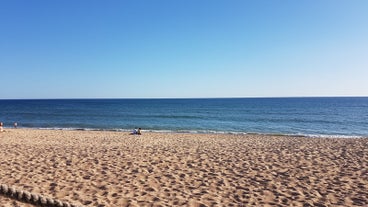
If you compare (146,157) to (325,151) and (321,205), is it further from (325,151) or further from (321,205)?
(325,151)

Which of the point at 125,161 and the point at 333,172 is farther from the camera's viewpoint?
the point at 125,161

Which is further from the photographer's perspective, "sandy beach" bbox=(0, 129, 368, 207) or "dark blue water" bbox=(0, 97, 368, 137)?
"dark blue water" bbox=(0, 97, 368, 137)

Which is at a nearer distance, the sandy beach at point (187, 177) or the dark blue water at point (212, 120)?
the sandy beach at point (187, 177)

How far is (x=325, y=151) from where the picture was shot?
40.9 ft

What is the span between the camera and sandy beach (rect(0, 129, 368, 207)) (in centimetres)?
612

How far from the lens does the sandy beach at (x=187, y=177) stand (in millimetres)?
6117

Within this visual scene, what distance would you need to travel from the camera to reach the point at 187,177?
25.7 ft

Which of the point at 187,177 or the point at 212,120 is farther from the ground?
the point at 187,177

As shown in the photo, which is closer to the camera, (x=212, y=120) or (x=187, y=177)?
(x=187, y=177)

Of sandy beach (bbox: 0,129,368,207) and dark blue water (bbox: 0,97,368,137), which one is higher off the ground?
sandy beach (bbox: 0,129,368,207)

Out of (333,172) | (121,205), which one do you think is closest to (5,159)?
(121,205)

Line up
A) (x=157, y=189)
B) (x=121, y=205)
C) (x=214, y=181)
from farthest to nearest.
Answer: (x=214, y=181) → (x=157, y=189) → (x=121, y=205)

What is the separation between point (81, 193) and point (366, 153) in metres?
12.3

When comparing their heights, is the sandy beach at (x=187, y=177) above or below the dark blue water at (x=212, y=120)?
above
